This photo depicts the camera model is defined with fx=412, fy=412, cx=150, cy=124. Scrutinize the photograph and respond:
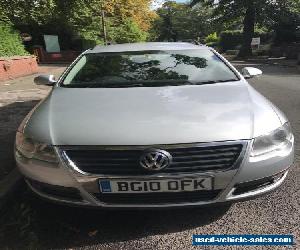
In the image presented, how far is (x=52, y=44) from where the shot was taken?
95.9ft

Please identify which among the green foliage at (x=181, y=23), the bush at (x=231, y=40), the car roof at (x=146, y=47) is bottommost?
the green foliage at (x=181, y=23)

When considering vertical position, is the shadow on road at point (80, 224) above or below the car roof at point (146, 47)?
below

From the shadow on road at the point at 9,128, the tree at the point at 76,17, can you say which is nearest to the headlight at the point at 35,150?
the shadow on road at the point at 9,128

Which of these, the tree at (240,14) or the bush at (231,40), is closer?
the tree at (240,14)

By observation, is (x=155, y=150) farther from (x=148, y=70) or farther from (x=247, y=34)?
(x=247, y=34)

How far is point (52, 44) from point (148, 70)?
26411 mm

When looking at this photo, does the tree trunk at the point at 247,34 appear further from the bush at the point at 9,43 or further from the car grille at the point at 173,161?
the car grille at the point at 173,161

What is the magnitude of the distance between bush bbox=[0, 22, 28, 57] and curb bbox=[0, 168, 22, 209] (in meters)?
12.8

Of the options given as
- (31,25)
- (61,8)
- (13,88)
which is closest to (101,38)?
(31,25)

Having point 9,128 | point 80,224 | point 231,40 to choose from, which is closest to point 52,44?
point 9,128

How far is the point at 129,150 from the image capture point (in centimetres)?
279

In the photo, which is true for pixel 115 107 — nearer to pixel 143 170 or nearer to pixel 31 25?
pixel 143 170

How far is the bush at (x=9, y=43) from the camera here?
16380mm

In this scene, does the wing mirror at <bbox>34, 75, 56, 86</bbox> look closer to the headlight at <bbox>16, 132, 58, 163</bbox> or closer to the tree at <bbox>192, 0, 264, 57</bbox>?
the headlight at <bbox>16, 132, 58, 163</bbox>
